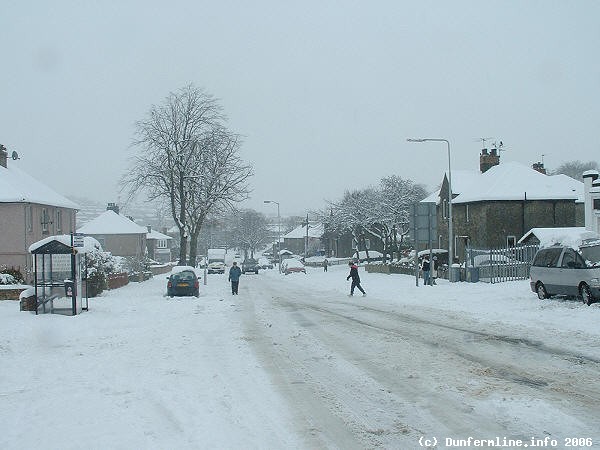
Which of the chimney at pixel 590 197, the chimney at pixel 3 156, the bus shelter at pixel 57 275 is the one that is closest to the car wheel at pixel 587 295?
the chimney at pixel 590 197

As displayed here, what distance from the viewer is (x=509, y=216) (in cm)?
4547

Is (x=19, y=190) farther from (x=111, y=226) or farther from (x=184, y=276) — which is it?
(x=111, y=226)

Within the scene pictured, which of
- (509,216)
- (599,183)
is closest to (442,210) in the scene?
(509,216)

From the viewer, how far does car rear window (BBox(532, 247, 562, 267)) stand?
20.5 meters

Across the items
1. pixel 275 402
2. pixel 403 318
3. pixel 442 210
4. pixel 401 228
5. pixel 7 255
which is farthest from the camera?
pixel 401 228

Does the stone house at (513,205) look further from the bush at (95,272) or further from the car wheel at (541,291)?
the bush at (95,272)

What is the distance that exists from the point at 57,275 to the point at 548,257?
16310mm

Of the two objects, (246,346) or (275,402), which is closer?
(275,402)

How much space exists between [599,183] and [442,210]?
72.7 ft

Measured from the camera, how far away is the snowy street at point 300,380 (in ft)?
23.8

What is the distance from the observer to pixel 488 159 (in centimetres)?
A: 5306

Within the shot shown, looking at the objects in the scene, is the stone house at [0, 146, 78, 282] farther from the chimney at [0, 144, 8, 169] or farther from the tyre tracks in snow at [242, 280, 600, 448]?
the tyre tracks in snow at [242, 280, 600, 448]

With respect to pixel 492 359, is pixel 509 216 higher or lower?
higher

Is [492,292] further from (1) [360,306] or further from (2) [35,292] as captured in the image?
(2) [35,292]
